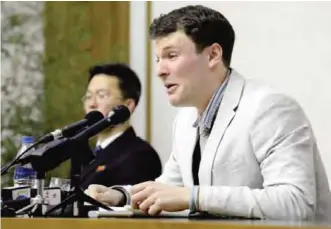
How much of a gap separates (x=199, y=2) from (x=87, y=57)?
0.64m

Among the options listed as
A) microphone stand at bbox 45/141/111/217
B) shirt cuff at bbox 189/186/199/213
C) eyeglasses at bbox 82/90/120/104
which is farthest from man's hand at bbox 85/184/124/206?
eyeglasses at bbox 82/90/120/104

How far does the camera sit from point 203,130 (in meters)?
1.96

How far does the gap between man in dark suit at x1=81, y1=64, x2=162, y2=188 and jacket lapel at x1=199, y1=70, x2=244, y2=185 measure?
79 centimetres

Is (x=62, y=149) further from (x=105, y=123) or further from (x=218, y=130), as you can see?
→ (x=218, y=130)

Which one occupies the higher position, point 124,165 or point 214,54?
point 214,54

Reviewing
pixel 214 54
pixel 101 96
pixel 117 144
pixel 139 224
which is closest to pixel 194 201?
pixel 139 224

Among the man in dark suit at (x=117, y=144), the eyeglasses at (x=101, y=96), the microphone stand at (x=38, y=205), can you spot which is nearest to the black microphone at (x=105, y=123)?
the microphone stand at (x=38, y=205)

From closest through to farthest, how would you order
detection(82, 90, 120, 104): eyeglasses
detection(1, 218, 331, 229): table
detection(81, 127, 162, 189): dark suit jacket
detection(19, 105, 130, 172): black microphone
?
1. detection(1, 218, 331, 229): table
2. detection(19, 105, 130, 172): black microphone
3. detection(81, 127, 162, 189): dark suit jacket
4. detection(82, 90, 120, 104): eyeglasses

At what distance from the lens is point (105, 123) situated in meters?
1.64

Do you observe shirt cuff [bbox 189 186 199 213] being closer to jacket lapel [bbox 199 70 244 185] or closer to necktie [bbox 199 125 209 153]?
jacket lapel [bbox 199 70 244 185]

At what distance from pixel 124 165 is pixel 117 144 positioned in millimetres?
140

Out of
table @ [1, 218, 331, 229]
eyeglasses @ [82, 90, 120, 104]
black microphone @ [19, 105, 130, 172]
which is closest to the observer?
table @ [1, 218, 331, 229]

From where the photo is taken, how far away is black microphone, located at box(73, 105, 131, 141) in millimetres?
1629

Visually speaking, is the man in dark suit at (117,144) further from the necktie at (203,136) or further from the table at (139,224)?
the table at (139,224)
